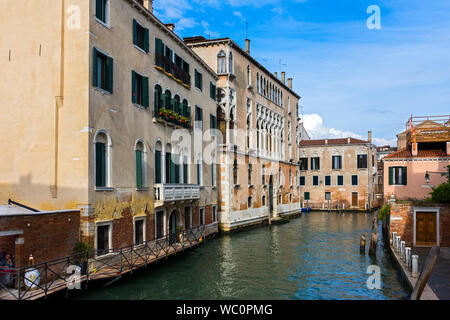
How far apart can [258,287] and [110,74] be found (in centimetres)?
935

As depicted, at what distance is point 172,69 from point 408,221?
1319cm

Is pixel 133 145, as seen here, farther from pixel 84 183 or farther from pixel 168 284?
pixel 168 284

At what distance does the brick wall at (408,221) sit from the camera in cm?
1859

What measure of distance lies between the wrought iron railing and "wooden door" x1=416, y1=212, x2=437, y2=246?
1101cm

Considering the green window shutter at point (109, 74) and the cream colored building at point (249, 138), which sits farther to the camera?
the cream colored building at point (249, 138)

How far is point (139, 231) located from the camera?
58.1ft

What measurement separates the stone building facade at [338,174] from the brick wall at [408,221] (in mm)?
32197

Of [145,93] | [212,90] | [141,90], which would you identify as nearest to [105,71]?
[141,90]

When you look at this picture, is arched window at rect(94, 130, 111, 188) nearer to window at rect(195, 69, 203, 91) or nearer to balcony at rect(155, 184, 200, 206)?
balcony at rect(155, 184, 200, 206)

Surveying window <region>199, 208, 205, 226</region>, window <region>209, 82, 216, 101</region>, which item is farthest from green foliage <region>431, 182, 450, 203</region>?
window <region>209, 82, 216, 101</region>

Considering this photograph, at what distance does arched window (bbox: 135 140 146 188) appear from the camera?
17.4 meters

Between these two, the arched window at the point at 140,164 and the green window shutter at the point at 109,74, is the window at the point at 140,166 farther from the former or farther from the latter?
the green window shutter at the point at 109,74

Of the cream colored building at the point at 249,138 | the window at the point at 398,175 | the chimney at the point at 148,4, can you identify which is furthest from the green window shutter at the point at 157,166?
the window at the point at 398,175

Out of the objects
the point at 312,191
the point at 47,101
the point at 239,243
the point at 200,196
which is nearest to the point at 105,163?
the point at 47,101
